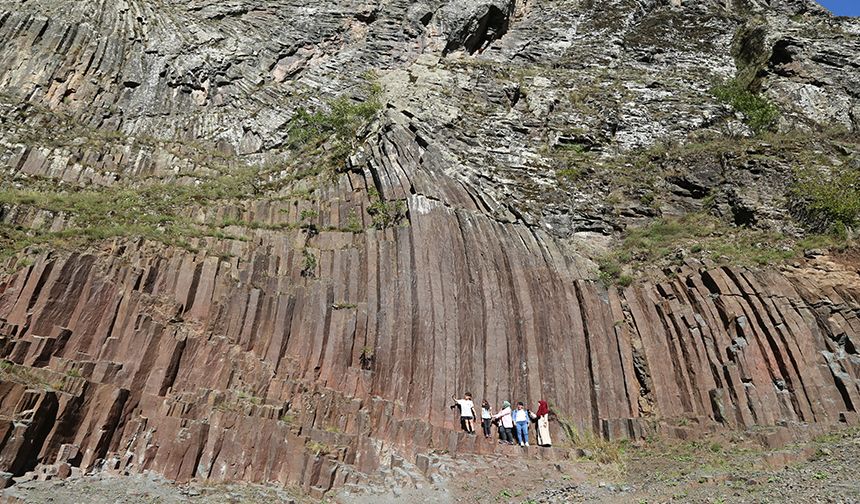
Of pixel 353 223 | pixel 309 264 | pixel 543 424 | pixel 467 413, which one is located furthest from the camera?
pixel 353 223

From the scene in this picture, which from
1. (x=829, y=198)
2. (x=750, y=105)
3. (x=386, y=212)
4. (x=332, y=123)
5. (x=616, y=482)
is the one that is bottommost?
(x=616, y=482)

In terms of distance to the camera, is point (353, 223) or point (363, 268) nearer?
point (363, 268)

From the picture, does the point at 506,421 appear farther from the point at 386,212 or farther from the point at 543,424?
the point at 386,212

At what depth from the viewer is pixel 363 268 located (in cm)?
1834

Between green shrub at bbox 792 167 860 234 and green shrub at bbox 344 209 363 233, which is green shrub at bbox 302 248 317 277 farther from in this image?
green shrub at bbox 792 167 860 234

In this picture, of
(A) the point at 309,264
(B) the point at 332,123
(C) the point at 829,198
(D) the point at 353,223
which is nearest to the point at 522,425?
(A) the point at 309,264

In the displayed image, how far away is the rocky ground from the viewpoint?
997cm

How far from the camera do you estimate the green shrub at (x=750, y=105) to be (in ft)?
97.2

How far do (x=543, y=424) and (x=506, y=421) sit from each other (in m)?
0.99

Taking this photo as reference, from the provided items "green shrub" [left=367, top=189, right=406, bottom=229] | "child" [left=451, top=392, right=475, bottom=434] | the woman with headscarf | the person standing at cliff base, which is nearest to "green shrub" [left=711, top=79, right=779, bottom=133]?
"green shrub" [left=367, top=189, right=406, bottom=229]

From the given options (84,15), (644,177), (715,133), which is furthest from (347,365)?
(84,15)

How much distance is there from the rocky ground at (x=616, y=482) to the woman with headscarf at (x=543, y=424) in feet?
2.79

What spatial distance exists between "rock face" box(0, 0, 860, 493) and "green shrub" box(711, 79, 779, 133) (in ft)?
2.48

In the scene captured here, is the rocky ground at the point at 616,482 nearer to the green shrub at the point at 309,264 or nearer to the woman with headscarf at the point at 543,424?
the woman with headscarf at the point at 543,424
